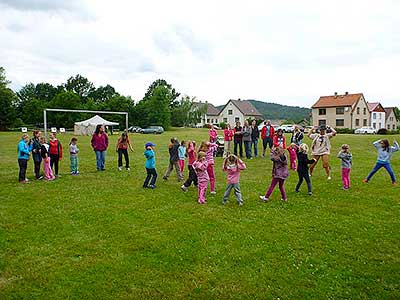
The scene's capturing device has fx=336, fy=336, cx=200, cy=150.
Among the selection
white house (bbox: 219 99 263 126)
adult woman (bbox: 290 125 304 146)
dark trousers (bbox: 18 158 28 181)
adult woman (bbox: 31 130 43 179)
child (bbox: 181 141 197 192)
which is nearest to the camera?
child (bbox: 181 141 197 192)

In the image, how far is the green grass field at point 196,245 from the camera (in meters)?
4.71

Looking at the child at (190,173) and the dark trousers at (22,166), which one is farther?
the dark trousers at (22,166)

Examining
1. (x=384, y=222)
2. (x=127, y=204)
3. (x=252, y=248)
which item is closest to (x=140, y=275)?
(x=252, y=248)

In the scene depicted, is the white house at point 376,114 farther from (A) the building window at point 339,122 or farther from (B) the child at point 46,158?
(B) the child at point 46,158

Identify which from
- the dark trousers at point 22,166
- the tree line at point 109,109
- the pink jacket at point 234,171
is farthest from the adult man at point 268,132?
the tree line at point 109,109

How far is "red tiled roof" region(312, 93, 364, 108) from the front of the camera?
2638 inches

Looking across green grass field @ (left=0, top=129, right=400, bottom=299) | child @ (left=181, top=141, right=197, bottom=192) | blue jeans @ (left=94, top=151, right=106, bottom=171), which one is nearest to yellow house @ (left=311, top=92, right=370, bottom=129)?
green grass field @ (left=0, top=129, right=400, bottom=299)

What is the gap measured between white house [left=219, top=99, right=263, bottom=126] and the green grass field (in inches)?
3144

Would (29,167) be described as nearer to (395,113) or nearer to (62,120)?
(62,120)

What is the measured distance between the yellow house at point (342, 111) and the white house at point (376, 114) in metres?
2.49

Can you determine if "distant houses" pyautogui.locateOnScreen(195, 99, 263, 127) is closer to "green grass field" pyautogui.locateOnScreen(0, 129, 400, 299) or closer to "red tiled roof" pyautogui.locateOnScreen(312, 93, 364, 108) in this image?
"red tiled roof" pyautogui.locateOnScreen(312, 93, 364, 108)

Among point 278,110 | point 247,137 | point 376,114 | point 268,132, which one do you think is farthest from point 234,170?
point 278,110

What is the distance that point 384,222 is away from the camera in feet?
23.7

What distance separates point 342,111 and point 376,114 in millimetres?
13190
